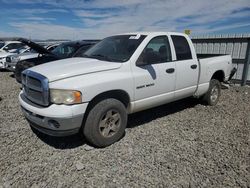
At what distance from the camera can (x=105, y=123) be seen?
11.2ft

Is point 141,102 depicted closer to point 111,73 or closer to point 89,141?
point 111,73

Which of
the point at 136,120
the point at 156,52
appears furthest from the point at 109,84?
the point at 136,120

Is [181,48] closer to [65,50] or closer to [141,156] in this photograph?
[141,156]

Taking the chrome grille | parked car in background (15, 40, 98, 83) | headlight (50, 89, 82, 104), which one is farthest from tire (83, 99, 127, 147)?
parked car in background (15, 40, 98, 83)

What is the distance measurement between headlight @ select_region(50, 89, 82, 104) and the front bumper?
0.23 feet

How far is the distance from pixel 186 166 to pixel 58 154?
6.52 feet

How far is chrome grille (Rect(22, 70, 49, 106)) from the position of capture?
301 cm

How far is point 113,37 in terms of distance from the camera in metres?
4.59

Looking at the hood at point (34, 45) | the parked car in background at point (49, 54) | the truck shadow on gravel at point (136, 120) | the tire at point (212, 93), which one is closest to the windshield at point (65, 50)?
the parked car in background at point (49, 54)

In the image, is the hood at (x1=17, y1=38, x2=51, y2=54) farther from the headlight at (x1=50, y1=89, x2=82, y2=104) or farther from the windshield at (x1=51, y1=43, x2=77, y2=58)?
the headlight at (x1=50, y1=89, x2=82, y2=104)

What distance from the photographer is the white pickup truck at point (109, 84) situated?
2996 mm

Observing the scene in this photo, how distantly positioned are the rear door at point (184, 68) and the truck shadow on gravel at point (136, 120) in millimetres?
761

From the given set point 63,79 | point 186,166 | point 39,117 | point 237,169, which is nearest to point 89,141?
point 39,117

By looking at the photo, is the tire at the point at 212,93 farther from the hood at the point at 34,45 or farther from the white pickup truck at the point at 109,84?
the hood at the point at 34,45
